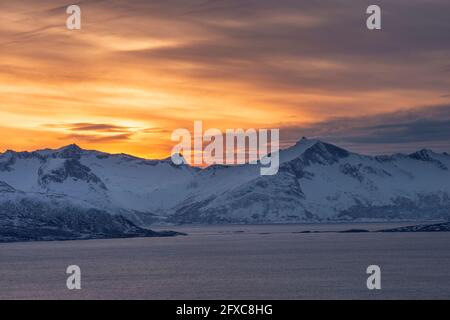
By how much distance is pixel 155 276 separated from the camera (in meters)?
199
